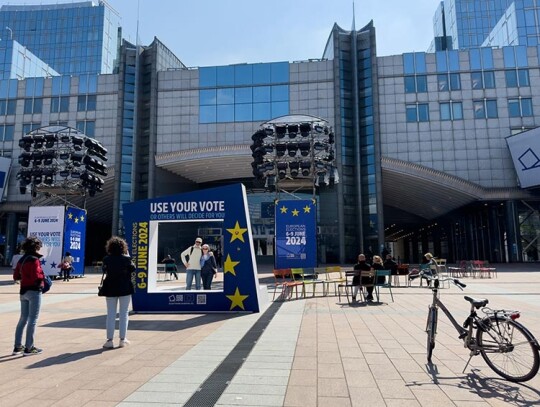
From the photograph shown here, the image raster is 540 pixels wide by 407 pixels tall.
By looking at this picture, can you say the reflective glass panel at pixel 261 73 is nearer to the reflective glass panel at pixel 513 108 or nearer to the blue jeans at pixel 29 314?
the reflective glass panel at pixel 513 108

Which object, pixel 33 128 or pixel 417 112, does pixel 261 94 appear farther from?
pixel 33 128

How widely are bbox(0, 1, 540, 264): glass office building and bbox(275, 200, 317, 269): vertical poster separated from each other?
1801cm

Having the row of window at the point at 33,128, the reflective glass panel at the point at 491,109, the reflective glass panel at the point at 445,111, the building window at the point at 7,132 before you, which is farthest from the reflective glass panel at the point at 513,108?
the building window at the point at 7,132

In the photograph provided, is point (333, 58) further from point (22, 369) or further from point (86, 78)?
point (22, 369)

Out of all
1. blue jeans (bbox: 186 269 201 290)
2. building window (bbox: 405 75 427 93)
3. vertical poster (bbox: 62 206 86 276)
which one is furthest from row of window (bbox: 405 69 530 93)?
blue jeans (bbox: 186 269 201 290)

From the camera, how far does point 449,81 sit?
39.0 meters

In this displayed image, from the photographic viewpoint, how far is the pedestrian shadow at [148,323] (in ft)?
26.4

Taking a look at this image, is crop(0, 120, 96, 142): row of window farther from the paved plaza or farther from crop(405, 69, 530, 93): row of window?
the paved plaza

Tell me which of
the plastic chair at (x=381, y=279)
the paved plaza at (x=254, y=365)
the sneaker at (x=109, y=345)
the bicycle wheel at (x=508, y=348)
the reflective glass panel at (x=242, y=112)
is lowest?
the paved plaza at (x=254, y=365)

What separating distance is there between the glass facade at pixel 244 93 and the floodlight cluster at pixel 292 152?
16.4 meters

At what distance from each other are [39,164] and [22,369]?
78.6 feet

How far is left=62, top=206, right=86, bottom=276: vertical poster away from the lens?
877 inches

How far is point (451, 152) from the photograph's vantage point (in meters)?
38.3

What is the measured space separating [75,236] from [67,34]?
97501 mm
